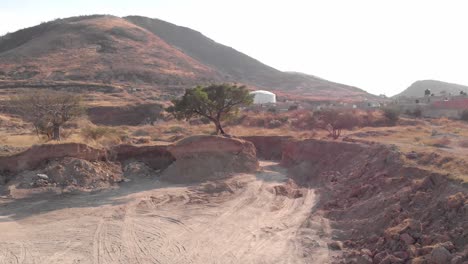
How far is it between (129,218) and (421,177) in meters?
9.76

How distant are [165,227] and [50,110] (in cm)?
1515

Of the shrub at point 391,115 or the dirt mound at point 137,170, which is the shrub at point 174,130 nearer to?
the dirt mound at point 137,170

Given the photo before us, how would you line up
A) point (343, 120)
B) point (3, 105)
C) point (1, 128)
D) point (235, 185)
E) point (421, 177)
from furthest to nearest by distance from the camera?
point (3, 105), point (343, 120), point (1, 128), point (235, 185), point (421, 177)

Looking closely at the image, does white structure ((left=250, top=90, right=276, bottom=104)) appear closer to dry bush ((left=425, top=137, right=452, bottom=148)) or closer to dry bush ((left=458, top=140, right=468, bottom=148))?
dry bush ((left=425, top=137, right=452, bottom=148))

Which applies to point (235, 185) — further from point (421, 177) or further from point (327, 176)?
point (421, 177)

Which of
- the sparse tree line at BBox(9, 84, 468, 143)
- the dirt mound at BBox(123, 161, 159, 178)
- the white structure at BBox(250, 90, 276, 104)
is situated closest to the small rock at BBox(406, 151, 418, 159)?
the sparse tree line at BBox(9, 84, 468, 143)

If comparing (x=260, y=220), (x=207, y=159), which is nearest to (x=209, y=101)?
(x=207, y=159)

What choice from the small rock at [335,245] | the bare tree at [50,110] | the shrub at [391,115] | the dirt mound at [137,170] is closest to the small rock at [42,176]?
the dirt mound at [137,170]

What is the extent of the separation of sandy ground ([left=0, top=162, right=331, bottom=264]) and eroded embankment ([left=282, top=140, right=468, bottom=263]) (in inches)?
36.1

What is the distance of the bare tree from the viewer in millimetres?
24188

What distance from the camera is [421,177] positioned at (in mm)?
13664

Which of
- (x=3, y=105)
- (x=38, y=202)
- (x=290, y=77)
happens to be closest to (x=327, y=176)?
(x=38, y=202)

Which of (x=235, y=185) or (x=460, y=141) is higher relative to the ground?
(x=460, y=141)

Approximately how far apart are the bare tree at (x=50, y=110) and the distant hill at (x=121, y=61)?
36.8 m
